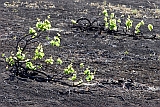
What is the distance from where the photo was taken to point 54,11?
19266 mm

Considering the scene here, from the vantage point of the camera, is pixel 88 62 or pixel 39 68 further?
pixel 88 62

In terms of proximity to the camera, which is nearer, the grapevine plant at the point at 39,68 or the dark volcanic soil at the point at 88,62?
the dark volcanic soil at the point at 88,62

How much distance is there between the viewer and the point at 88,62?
37.4 ft

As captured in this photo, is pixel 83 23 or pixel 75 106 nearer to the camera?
pixel 75 106

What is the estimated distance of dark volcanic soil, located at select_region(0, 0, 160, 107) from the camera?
28.0ft

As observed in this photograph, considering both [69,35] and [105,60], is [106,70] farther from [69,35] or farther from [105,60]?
[69,35]

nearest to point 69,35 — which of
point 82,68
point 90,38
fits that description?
point 90,38

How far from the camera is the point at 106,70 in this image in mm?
10703

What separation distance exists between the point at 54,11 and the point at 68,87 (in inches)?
417

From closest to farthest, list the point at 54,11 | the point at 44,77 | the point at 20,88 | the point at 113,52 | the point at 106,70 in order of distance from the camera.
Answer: the point at 20,88
the point at 44,77
the point at 106,70
the point at 113,52
the point at 54,11

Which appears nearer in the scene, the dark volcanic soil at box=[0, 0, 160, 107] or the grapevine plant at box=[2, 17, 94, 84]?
the dark volcanic soil at box=[0, 0, 160, 107]

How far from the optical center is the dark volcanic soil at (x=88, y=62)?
336 inches

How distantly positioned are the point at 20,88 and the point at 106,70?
2.91m

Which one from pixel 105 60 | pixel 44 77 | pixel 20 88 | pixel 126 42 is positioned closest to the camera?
pixel 20 88
